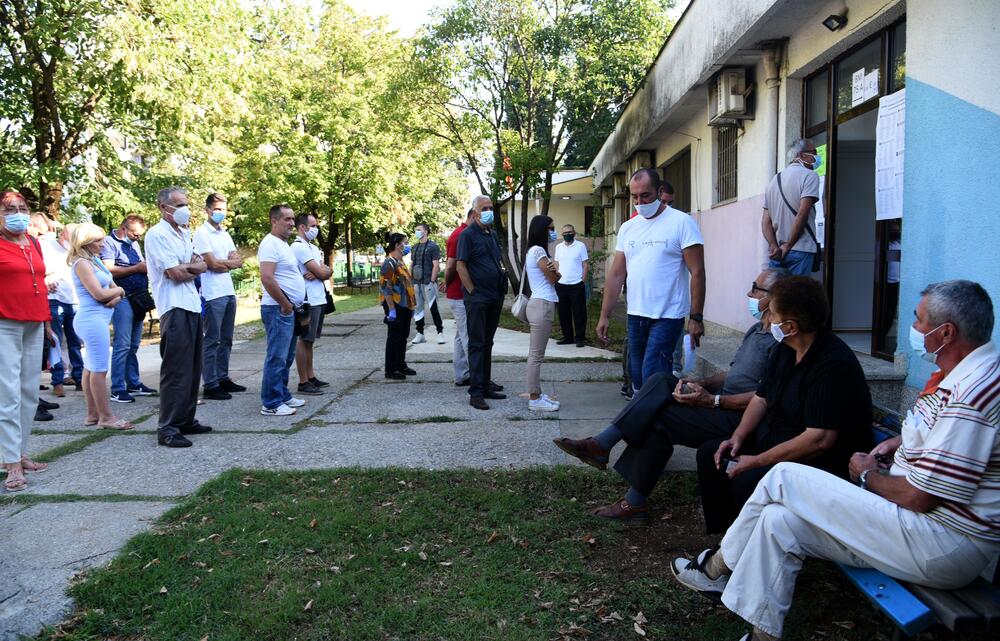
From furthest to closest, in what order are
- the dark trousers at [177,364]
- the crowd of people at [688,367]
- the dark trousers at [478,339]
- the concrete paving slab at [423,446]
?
the dark trousers at [478,339] < the dark trousers at [177,364] < the concrete paving slab at [423,446] < the crowd of people at [688,367]

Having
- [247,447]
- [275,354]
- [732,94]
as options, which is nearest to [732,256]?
[732,94]

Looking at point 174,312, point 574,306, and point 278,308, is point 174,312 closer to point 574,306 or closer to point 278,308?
point 278,308

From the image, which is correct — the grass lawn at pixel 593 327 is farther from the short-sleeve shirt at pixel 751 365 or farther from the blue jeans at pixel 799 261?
the short-sleeve shirt at pixel 751 365

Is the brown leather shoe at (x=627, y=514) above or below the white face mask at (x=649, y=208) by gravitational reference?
below

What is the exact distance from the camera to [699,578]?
3186 mm

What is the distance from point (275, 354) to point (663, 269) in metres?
3.74

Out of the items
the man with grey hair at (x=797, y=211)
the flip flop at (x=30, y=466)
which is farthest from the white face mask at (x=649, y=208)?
the flip flop at (x=30, y=466)

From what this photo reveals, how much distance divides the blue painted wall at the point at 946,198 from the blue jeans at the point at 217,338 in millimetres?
6312

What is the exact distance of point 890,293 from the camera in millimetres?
6344

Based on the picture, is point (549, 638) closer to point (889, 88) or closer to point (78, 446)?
point (78, 446)

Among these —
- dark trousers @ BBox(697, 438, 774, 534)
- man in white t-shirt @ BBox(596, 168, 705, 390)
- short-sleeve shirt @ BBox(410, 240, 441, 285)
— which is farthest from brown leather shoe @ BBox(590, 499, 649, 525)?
short-sleeve shirt @ BBox(410, 240, 441, 285)

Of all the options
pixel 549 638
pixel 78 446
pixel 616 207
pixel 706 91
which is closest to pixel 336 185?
pixel 616 207

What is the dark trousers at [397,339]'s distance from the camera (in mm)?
8719

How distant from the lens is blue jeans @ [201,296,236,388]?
7.66 m
